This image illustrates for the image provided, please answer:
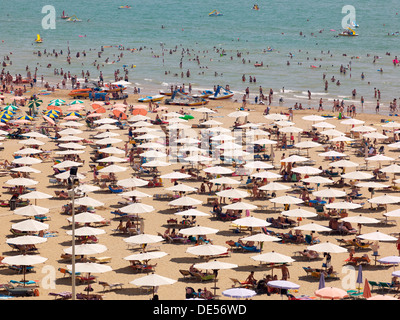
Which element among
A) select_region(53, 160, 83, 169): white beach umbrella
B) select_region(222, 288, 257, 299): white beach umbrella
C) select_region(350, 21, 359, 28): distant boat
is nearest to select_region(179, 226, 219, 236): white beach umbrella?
select_region(222, 288, 257, 299): white beach umbrella

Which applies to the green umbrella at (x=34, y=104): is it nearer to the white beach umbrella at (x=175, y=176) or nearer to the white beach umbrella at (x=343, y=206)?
the white beach umbrella at (x=175, y=176)

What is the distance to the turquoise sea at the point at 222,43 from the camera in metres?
78.6

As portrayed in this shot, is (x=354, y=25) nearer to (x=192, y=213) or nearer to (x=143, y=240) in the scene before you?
(x=192, y=213)

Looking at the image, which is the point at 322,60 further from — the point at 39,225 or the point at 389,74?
the point at 39,225

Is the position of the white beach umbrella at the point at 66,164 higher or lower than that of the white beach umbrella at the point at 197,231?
higher

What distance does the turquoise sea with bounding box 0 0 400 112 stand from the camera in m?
78.6

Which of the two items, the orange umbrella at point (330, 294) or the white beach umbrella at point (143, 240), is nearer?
the orange umbrella at point (330, 294)

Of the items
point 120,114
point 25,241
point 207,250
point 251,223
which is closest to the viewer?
point 207,250

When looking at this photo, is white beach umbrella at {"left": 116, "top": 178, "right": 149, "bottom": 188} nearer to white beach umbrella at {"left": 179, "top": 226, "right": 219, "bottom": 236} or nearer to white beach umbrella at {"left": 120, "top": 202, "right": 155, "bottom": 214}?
white beach umbrella at {"left": 120, "top": 202, "right": 155, "bottom": 214}

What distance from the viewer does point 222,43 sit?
388ft

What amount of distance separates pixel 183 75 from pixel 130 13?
94.8m

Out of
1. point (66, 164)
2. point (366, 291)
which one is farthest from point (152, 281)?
point (66, 164)

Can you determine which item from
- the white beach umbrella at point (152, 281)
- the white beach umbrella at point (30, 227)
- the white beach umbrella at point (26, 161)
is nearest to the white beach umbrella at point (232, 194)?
the white beach umbrella at point (30, 227)
